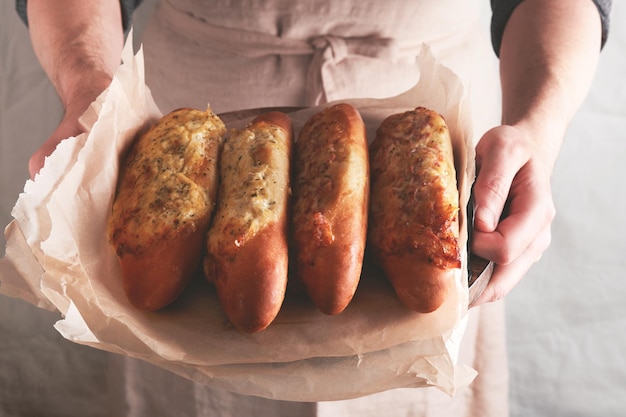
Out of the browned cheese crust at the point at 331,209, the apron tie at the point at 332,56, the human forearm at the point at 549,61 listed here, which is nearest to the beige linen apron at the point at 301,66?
the apron tie at the point at 332,56

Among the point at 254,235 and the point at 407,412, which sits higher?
the point at 254,235

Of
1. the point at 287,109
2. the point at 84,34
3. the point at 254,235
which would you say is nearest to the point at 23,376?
the point at 84,34

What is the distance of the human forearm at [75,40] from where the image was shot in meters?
1.21

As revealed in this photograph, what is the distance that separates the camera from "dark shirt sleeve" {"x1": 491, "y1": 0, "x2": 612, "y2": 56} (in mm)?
1407

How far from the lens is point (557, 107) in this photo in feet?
4.08

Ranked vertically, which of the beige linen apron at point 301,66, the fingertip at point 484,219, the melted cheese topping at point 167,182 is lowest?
the beige linen apron at point 301,66

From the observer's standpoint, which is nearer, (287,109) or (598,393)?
(287,109)

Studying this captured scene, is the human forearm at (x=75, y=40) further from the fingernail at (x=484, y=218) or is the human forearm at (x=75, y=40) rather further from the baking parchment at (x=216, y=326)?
the fingernail at (x=484, y=218)

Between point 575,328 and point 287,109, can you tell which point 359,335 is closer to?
point 287,109

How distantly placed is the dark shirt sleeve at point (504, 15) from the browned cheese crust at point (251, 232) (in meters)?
0.69

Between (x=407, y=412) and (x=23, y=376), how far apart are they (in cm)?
158

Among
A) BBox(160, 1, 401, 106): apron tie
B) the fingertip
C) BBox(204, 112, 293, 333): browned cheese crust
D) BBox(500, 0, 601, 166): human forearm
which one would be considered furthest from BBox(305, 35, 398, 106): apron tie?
the fingertip

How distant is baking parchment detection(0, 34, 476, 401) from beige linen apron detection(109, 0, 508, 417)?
20.4 inches

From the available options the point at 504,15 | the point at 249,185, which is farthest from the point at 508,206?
the point at 504,15
